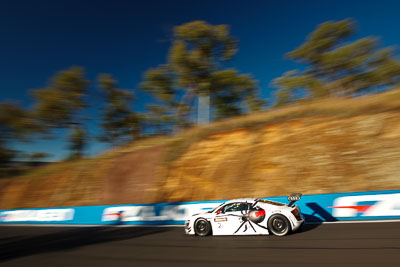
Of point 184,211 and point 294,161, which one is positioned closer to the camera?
point 184,211

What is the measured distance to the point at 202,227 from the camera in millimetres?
9125

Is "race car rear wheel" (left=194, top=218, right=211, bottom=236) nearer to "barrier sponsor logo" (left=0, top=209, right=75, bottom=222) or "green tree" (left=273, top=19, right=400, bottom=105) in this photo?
"barrier sponsor logo" (left=0, top=209, right=75, bottom=222)

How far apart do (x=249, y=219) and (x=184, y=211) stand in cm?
451

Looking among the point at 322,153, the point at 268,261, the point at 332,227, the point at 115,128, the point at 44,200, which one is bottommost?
the point at 268,261

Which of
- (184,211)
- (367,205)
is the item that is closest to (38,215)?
(184,211)

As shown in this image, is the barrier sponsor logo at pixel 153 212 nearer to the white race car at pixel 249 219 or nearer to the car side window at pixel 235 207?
the white race car at pixel 249 219

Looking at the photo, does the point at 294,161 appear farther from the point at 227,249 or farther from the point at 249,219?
the point at 227,249

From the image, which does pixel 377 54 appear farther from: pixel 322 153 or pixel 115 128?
pixel 115 128

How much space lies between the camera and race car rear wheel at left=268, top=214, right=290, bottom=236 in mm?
7822

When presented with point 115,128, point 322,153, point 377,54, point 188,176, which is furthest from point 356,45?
point 115,128

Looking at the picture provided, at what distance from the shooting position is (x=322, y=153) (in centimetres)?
1363

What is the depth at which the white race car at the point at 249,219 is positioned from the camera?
790 cm

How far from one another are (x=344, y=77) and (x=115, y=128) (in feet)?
101

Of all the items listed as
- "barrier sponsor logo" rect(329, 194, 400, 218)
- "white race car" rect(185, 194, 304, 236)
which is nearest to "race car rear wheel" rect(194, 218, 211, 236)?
"white race car" rect(185, 194, 304, 236)
